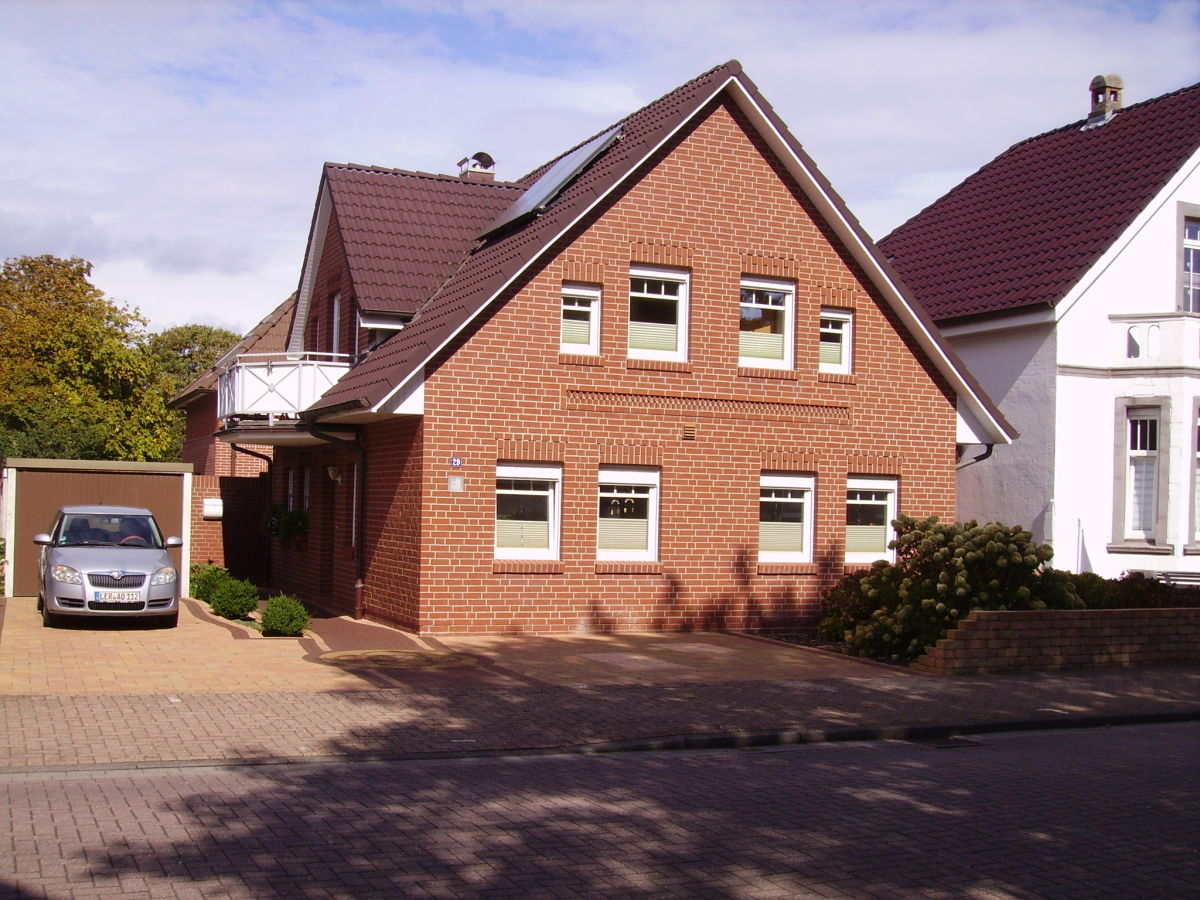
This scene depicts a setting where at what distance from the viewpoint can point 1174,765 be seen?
10344mm

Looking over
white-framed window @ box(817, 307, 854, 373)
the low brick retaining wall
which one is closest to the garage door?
white-framed window @ box(817, 307, 854, 373)

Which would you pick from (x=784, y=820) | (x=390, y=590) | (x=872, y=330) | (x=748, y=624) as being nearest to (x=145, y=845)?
(x=784, y=820)

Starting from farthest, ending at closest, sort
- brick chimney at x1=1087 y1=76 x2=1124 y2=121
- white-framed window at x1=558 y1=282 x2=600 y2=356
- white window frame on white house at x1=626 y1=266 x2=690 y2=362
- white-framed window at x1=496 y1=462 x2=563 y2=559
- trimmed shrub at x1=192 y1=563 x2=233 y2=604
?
brick chimney at x1=1087 y1=76 x2=1124 y2=121
trimmed shrub at x1=192 y1=563 x2=233 y2=604
white window frame on white house at x1=626 y1=266 x2=690 y2=362
white-framed window at x1=558 y1=282 x2=600 y2=356
white-framed window at x1=496 y1=462 x2=563 y2=559

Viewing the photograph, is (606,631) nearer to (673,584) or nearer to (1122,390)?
(673,584)

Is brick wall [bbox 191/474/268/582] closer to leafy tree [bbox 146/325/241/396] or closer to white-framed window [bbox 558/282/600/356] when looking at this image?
white-framed window [bbox 558/282/600/356]

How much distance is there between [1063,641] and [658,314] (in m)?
7.17

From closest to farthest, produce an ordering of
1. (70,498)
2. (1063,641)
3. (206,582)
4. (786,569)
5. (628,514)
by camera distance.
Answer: (1063,641)
(628,514)
(786,569)
(206,582)
(70,498)

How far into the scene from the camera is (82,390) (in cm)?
3631

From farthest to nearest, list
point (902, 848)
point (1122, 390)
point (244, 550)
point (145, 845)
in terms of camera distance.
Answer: point (244, 550)
point (1122, 390)
point (902, 848)
point (145, 845)

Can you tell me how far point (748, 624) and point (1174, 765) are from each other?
874 centimetres

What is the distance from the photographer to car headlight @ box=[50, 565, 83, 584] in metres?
16.2

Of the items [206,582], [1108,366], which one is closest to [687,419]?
[1108,366]

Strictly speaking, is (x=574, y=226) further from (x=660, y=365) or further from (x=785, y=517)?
(x=785, y=517)

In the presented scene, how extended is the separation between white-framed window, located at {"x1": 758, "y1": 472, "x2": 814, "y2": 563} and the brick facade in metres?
0.18
